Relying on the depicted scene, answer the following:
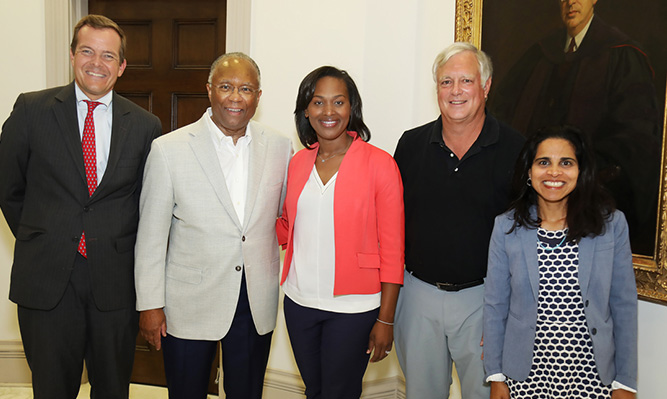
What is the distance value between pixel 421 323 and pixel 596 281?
0.66 meters

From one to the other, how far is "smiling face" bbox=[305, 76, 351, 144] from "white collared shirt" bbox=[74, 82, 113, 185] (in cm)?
86

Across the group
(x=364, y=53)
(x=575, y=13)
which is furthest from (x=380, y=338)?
(x=364, y=53)

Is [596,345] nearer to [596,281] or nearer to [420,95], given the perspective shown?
[596,281]

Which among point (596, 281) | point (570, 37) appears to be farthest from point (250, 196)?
point (570, 37)

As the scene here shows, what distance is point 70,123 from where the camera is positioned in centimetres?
199

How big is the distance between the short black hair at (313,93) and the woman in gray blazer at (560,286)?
0.66 m

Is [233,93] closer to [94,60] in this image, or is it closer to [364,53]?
[94,60]

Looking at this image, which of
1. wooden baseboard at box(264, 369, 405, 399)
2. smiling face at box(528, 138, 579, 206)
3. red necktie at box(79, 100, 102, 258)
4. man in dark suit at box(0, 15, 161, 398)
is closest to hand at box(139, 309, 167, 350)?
man in dark suit at box(0, 15, 161, 398)

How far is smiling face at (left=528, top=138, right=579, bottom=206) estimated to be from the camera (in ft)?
5.70

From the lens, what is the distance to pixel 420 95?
3002 mm

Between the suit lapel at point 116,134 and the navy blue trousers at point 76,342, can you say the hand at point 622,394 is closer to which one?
the navy blue trousers at point 76,342

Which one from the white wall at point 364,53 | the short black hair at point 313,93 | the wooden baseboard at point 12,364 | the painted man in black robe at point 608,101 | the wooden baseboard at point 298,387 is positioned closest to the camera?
the painted man in black robe at point 608,101

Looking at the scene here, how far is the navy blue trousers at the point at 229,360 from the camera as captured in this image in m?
1.99

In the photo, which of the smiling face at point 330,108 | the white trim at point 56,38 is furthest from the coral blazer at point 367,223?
the white trim at point 56,38
